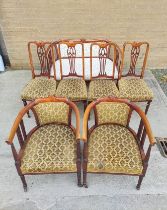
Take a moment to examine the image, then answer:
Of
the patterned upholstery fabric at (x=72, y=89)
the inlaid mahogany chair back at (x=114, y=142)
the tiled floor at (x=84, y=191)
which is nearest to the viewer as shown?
the inlaid mahogany chair back at (x=114, y=142)

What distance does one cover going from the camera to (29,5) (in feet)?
13.5

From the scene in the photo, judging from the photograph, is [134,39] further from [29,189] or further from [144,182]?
[29,189]

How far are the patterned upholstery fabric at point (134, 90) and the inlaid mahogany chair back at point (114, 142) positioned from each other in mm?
754

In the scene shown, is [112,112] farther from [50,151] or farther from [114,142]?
[50,151]

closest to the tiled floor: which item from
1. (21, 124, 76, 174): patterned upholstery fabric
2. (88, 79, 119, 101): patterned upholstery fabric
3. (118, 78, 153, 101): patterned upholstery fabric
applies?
(21, 124, 76, 174): patterned upholstery fabric

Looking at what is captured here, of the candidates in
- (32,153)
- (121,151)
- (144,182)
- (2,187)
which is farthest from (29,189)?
(144,182)

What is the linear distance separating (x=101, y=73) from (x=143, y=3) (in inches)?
65.6

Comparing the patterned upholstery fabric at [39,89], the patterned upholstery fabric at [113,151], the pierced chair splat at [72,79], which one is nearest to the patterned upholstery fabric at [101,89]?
the pierced chair splat at [72,79]

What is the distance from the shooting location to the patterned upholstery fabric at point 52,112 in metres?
2.67

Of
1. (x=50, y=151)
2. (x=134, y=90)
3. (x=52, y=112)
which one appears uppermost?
(x=52, y=112)

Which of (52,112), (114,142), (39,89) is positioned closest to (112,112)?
(114,142)

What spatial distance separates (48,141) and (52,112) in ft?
1.21

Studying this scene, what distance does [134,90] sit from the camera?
346 cm

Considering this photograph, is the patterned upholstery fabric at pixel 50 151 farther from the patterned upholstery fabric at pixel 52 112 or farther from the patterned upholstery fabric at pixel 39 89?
the patterned upholstery fabric at pixel 39 89
